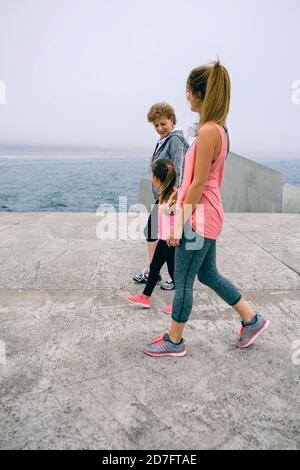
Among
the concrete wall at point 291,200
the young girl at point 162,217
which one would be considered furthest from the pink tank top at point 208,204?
the concrete wall at point 291,200

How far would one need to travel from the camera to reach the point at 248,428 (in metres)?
1.54

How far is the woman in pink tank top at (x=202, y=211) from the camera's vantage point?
5.62 feet

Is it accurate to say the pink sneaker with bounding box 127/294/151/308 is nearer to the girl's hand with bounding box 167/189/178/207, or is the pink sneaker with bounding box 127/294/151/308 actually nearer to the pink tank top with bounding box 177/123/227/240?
the girl's hand with bounding box 167/189/178/207

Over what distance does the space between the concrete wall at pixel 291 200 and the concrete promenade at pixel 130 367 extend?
703 cm

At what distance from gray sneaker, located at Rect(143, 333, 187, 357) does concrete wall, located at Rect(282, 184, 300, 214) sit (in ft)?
29.6

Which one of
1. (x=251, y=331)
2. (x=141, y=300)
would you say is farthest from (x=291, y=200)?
(x=251, y=331)

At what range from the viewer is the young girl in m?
2.44

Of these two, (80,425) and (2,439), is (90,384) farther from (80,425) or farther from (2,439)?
(2,439)

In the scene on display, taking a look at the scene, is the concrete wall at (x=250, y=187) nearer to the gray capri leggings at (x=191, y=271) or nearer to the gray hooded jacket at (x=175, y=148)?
the gray hooded jacket at (x=175, y=148)

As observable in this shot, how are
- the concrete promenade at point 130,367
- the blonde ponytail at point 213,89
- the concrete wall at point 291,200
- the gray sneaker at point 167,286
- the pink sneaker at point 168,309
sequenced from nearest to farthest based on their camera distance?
the concrete promenade at point 130,367, the blonde ponytail at point 213,89, the pink sneaker at point 168,309, the gray sneaker at point 167,286, the concrete wall at point 291,200

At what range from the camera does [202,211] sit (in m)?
1.86

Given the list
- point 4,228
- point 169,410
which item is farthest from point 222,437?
point 4,228

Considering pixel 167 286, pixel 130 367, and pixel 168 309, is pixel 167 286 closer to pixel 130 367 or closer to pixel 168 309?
pixel 168 309

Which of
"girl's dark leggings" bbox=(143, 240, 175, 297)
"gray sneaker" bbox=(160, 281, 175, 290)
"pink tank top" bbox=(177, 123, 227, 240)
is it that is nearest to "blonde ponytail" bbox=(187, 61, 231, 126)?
"pink tank top" bbox=(177, 123, 227, 240)
